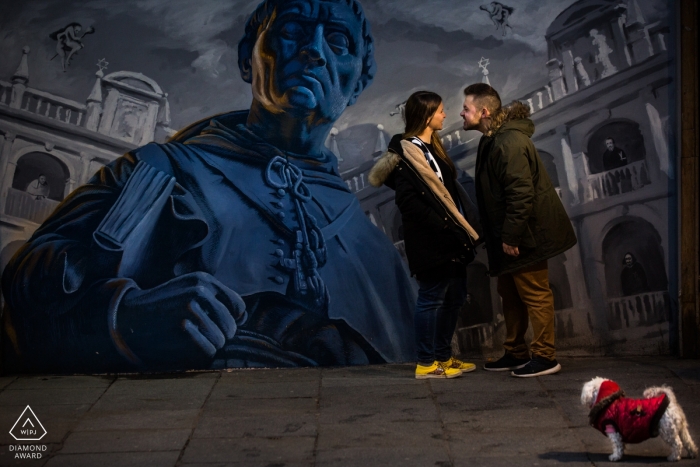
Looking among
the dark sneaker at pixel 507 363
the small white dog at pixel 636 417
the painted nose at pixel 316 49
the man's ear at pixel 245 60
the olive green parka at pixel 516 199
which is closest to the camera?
the small white dog at pixel 636 417

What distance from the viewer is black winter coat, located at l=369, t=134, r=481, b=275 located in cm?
596

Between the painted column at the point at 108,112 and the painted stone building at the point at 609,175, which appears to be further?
the painted column at the point at 108,112

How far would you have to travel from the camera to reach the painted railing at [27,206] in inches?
257

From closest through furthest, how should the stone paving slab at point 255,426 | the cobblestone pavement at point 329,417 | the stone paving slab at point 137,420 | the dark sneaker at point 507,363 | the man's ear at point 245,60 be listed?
the cobblestone pavement at point 329,417 → the stone paving slab at point 255,426 → the stone paving slab at point 137,420 → the dark sneaker at point 507,363 → the man's ear at point 245,60

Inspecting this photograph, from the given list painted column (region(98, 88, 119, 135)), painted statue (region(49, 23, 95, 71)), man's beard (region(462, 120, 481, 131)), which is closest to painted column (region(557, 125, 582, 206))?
man's beard (region(462, 120, 481, 131))

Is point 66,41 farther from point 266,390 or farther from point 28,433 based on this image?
point 28,433

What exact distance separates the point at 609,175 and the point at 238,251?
266 centimetres

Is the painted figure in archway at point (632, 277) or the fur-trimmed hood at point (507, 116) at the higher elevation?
the fur-trimmed hood at point (507, 116)

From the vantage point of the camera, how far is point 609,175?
659 cm

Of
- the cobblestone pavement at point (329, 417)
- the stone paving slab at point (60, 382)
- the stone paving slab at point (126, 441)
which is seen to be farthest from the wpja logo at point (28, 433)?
the stone paving slab at point (60, 382)

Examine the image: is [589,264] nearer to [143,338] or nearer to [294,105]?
[294,105]

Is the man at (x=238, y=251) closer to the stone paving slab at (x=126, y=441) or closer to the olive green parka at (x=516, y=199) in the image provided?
the olive green parka at (x=516, y=199)

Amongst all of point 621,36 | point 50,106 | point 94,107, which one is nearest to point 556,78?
point 621,36

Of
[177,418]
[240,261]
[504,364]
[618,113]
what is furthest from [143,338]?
[618,113]
